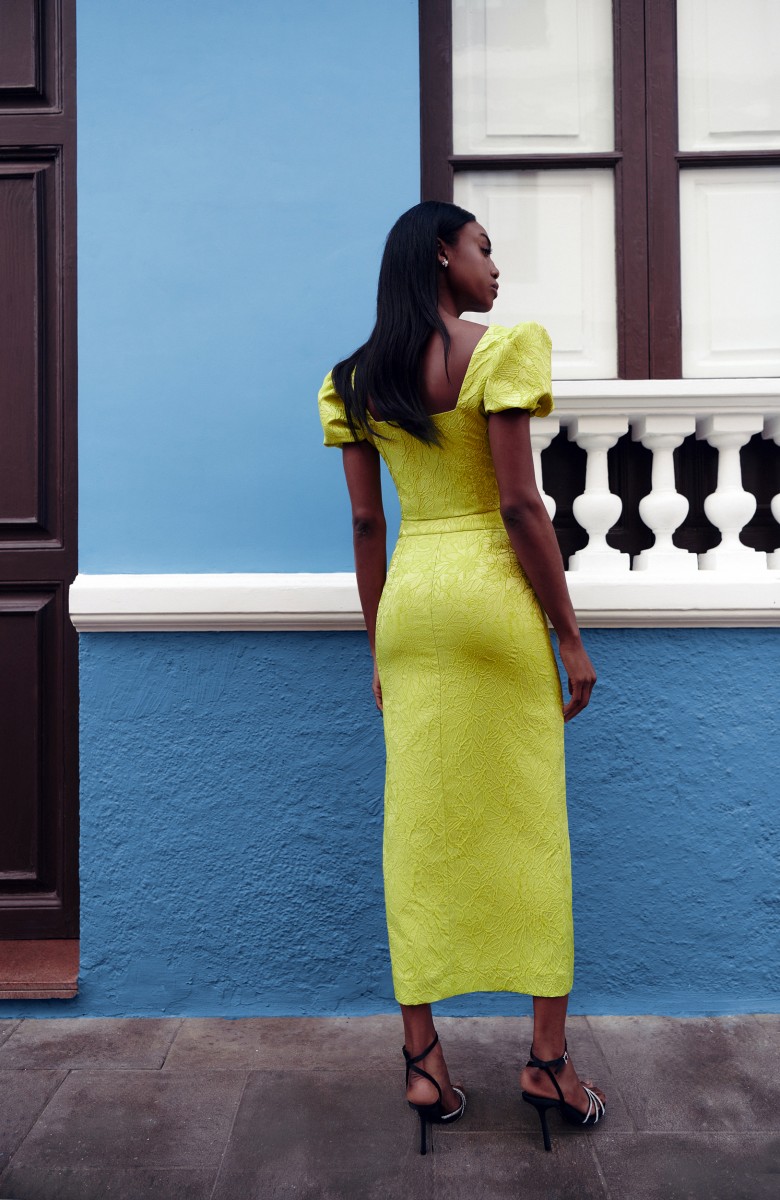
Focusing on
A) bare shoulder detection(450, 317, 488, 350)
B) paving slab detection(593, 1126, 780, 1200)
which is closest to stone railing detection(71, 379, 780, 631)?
bare shoulder detection(450, 317, 488, 350)

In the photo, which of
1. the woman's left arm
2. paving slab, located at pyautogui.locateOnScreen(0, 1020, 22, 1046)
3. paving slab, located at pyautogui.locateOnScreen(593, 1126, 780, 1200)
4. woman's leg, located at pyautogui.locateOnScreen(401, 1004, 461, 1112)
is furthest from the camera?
paving slab, located at pyautogui.locateOnScreen(0, 1020, 22, 1046)

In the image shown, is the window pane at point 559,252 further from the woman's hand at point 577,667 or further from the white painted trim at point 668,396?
the woman's hand at point 577,667

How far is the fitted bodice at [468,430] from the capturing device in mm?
1849

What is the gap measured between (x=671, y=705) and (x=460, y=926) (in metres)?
0.99

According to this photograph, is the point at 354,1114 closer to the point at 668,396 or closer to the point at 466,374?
the point at 466,374

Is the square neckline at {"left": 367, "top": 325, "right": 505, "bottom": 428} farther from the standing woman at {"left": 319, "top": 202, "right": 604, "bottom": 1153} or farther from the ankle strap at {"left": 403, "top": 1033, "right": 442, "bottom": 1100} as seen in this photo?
the ankle strap at {"left": 403, "top": 1033, "right": 442, "bottom": 1100}

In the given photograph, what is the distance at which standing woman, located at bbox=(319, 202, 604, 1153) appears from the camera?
76.0 inches

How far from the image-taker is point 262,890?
8.50 ft

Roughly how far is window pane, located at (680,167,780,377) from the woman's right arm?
1.27 m

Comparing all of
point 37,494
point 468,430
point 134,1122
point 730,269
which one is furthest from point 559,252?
point 134,1122

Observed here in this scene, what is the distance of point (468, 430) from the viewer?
1.92 m

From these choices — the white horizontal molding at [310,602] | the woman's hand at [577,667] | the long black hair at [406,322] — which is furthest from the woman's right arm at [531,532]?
the white horizontal molding at [310,602]

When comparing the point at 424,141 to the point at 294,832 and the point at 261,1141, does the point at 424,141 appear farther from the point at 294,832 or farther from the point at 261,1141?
the point at 261,1141

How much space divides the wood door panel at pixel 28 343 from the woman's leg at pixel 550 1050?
2.02 metres
